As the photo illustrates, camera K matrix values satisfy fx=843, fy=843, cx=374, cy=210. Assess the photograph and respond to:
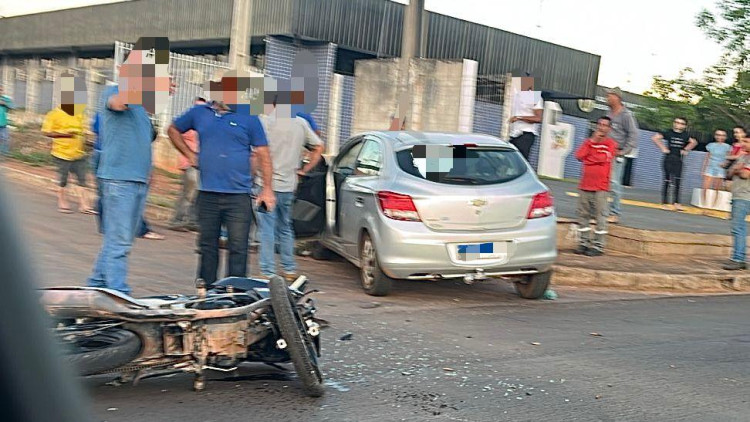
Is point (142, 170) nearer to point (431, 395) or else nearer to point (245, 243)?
point (245, 243)

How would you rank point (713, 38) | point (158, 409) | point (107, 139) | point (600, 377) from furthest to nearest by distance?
1. point (713, 38)
2. point (107, 139)
3. point (600, 377)
4. point (158, 409)

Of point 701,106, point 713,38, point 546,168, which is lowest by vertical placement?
point 546,168

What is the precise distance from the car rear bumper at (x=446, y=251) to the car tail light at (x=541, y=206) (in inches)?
2.9

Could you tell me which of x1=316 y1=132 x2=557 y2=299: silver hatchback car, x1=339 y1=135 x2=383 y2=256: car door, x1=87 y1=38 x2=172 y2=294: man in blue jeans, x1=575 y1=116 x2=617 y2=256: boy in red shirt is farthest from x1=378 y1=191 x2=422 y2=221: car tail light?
x1=575 y1=116 x2=617 y2=256: boy in red shirt

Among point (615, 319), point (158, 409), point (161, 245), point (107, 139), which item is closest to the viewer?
point (158, 409)

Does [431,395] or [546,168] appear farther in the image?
[546,168]

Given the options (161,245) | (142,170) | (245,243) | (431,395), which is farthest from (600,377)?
(161,245)

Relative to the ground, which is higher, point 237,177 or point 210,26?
point 210,26

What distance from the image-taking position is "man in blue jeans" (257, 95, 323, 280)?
7602mm

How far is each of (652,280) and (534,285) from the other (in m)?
2.22

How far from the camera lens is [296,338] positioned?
175 inches

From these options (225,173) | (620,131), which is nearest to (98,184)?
(225,173)

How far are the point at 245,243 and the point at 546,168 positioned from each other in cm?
2146

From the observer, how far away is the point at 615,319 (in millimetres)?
7719
